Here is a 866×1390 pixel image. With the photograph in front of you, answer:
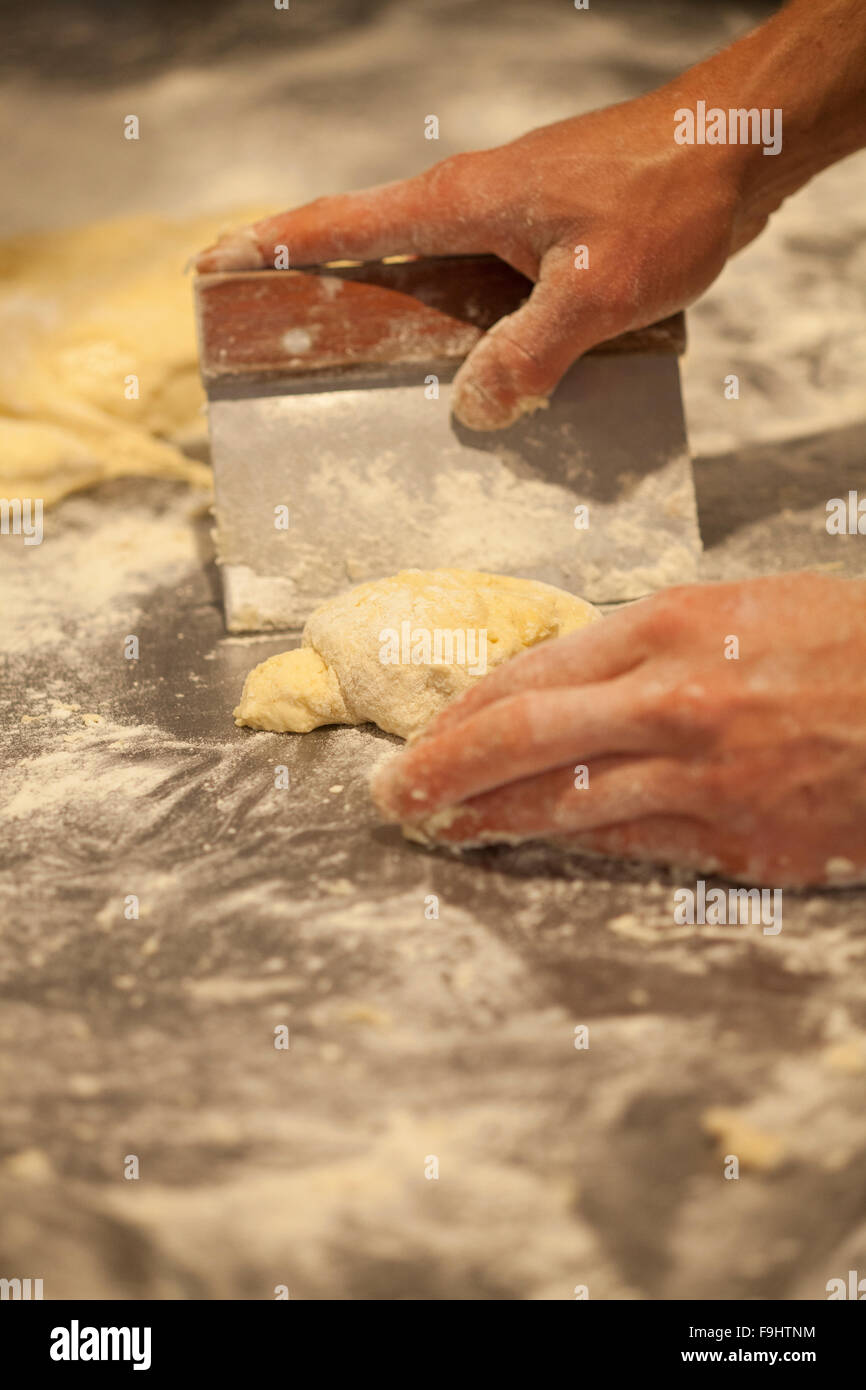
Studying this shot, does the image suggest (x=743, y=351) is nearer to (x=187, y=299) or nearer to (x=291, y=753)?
(x=187, y=299)

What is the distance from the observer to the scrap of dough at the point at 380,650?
61.6 inches

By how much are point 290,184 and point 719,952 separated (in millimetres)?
2770

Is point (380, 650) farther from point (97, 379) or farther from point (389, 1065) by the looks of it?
point (97, 379)

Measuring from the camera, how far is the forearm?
1.91m

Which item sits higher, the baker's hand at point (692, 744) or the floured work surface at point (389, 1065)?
the baker's hand at point (692, 744)

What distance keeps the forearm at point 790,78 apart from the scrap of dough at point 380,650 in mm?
902

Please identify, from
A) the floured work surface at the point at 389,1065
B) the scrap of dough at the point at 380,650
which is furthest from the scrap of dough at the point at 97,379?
the floured work surface at the point at 389,1065

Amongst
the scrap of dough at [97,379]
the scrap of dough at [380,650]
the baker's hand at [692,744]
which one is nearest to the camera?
the baker's hand at [692,744]

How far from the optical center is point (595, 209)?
1853 mm

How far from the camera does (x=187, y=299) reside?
2752 mm

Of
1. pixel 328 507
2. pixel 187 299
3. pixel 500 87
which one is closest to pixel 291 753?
pixel 328 507

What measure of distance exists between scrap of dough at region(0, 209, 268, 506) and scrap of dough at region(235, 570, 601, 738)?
3.49 ft

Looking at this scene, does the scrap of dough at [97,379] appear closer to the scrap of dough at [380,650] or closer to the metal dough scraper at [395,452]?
the metal dough scraper at [395,452]

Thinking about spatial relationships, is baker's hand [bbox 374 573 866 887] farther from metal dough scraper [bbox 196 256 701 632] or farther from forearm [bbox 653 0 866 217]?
forearm [bbox 653 0 866 217]
